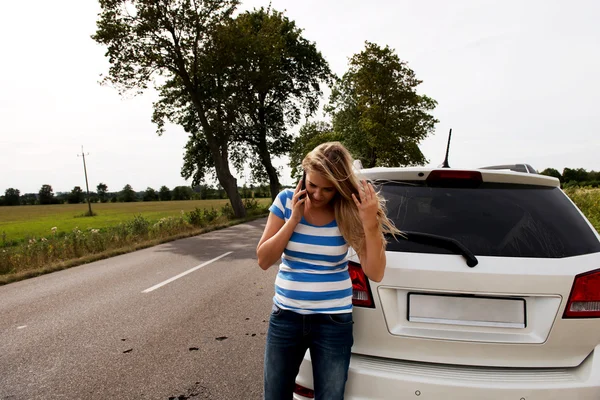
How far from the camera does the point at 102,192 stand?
12462 cm

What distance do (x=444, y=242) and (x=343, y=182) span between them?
2.07 feet

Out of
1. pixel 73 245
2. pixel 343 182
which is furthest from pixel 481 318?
pixel 73 245

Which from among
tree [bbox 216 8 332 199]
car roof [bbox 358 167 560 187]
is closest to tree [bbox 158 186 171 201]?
tree [bbox 216 8 332 199]

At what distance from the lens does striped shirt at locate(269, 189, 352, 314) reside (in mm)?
1917

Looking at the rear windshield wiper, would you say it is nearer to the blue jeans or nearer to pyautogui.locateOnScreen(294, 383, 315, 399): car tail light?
the blue jeans

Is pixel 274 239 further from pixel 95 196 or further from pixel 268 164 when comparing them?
pixel 95 196

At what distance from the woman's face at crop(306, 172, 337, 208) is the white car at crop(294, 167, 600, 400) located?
0.43 meters

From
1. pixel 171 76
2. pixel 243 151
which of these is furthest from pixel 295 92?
pixel 171 76

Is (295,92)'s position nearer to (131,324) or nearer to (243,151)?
(243,151)

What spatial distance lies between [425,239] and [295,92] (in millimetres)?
32796

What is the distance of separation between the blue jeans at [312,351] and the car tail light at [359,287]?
0.52ft

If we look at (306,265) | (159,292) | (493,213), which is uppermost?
(493,213)

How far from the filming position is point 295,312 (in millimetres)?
1931

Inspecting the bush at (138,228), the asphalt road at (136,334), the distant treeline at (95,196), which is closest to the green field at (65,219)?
the bush at (138,228)
